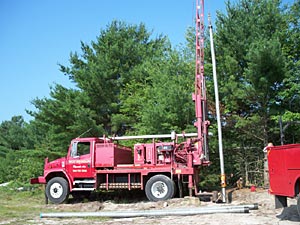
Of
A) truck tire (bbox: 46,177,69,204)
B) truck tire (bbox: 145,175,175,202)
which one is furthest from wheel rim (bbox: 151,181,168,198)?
truck tire (bbox: 46,177,69,204)

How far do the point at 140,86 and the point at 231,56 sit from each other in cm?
867

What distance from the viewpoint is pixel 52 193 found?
15.6m

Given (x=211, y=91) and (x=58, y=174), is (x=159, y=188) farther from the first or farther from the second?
(x=211, y=91)

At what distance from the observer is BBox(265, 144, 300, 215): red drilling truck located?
322 inches

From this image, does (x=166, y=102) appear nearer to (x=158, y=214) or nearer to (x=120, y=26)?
(x=158, y=214)

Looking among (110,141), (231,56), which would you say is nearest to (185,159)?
(110,141)

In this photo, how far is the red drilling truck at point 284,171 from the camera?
819 centimetres

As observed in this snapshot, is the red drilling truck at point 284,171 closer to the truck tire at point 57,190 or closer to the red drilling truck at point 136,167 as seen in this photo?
the red drilling truck at point 136,167

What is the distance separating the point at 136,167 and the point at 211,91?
6120mm

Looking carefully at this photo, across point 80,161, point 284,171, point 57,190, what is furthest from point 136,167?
point 284,171

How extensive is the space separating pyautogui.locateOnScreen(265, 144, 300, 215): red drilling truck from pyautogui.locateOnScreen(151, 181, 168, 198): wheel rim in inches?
229

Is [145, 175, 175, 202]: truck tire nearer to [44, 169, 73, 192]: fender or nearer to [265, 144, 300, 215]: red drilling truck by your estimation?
[44, 169, 73, 192]: fender

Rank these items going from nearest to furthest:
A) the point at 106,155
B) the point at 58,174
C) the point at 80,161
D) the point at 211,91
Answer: the point at 106,155 < the point at 80,161 < the point at 58,174 < the point at 211,91

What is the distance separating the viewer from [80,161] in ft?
51.1
